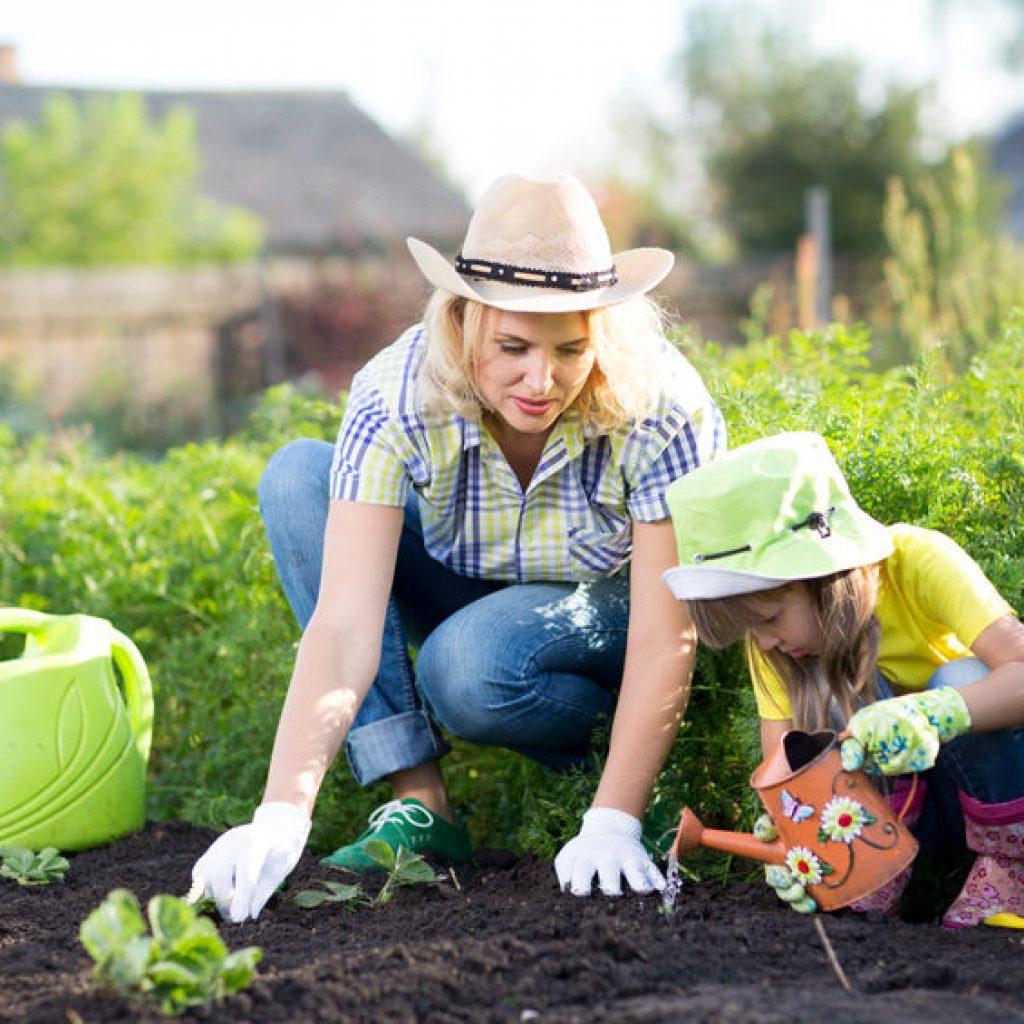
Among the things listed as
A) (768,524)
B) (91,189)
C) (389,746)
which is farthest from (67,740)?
(91,189)

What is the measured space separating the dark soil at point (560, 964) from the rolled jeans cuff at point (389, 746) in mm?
346

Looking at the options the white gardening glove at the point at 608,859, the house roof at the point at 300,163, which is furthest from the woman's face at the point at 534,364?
the house roof at the point at 300,163

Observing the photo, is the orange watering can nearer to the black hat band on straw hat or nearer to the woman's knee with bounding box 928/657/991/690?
the woman's knee with bounding box 928/657/991/690

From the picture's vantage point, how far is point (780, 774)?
83.3 inches

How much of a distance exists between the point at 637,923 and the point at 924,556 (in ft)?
2.24

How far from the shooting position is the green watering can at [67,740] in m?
2.76

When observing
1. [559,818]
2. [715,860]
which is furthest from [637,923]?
[559,818]

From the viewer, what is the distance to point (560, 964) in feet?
6.08

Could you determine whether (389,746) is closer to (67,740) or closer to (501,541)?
(501,541)

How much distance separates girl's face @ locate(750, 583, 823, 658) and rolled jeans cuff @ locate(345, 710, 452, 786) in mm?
836

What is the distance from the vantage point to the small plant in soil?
2.29m

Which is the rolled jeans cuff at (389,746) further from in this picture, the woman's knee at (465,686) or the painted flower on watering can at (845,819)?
the painted flower on watering can at (845,819)

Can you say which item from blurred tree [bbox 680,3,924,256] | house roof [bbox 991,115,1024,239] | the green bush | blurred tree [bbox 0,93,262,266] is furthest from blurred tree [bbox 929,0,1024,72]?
the green bush

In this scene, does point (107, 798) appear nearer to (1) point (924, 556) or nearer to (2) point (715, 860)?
(2) point (715, 860)
